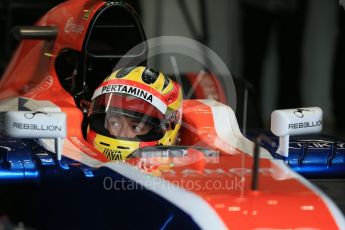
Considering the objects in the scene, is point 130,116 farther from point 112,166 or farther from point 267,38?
point 267,38

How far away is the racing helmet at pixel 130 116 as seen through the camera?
12.6 ft

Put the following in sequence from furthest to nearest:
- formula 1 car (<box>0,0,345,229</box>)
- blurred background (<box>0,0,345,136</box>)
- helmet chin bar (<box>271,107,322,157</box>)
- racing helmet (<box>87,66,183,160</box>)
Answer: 1. blurred background (<box>0,0,345,136</box>)
2. racing helmet (<box>87,66,183,160</box>)
3. helmet chin bar (<box>271,107,322,157</box>)
4. formula 1 car (<box>0,0,345,229</box>)

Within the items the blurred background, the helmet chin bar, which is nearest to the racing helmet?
the helmet chin bar

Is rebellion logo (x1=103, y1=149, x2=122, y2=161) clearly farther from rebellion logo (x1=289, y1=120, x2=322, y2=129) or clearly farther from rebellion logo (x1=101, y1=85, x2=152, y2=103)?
rebellion logo (x1=289, y1=120, x2=322, y2=129)

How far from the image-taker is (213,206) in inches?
120

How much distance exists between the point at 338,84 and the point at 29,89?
2.76 metres

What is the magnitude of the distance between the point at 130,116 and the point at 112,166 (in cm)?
46

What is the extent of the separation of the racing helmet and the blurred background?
265 cm

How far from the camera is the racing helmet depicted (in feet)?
12.6

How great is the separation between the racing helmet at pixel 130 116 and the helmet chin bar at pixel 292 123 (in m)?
0.49

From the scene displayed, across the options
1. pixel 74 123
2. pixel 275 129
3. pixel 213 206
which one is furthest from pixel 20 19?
pixel 213 206

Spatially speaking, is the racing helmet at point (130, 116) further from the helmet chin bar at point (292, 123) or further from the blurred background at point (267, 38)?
the blurred background at point (267, 38)

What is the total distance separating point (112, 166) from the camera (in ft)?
11.2

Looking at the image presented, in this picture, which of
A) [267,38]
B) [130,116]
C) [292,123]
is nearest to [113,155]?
[130,116]
